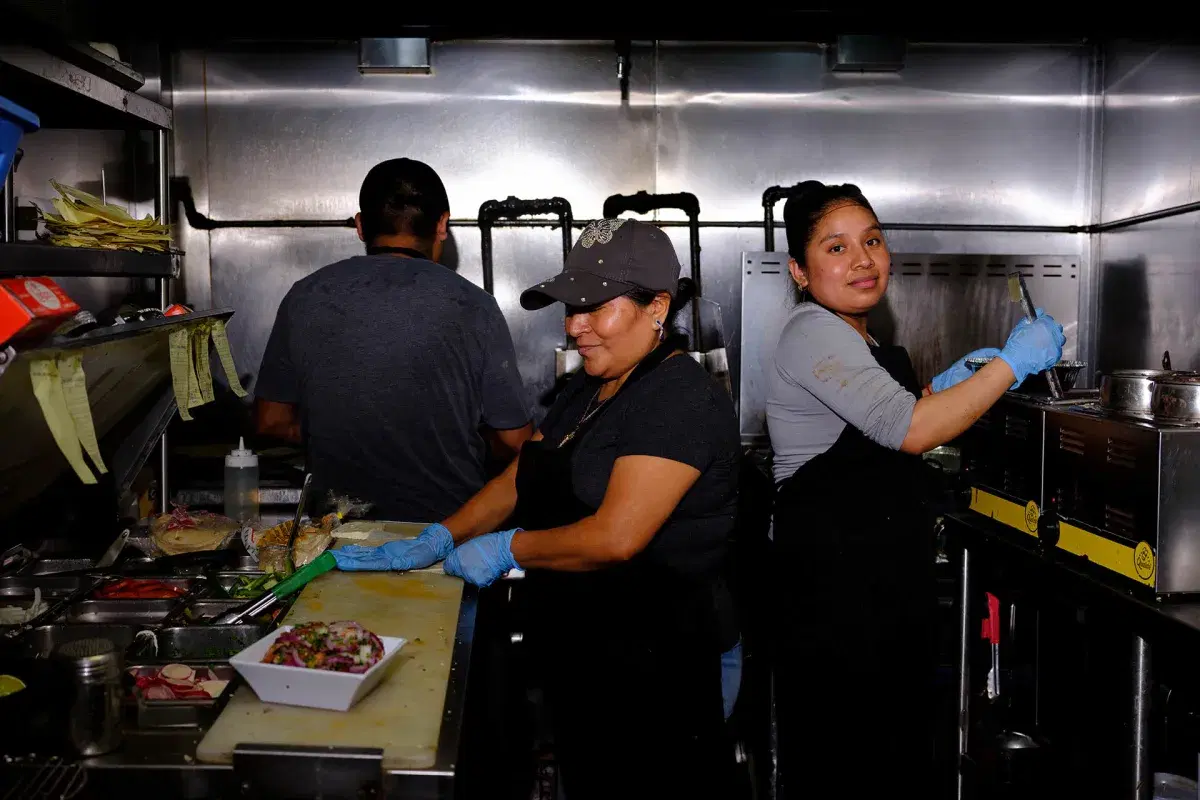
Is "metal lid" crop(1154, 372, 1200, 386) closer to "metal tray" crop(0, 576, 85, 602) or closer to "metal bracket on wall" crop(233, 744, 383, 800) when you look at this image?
"metal bracket on wall" crop(233, 744, 383, 800)

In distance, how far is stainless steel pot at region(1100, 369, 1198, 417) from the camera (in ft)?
7.61

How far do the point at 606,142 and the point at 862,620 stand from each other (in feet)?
9.47

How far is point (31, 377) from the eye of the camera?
172cm

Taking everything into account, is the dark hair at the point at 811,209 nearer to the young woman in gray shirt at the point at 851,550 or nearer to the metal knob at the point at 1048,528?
the young woman in gray shirt at the point at 851,550

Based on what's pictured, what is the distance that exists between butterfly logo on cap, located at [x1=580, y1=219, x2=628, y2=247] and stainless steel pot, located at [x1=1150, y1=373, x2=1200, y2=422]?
A: 1237mm

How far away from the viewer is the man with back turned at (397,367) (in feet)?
9.66

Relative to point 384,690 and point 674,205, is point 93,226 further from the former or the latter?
point 674,205

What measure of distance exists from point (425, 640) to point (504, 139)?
3154 millimetres

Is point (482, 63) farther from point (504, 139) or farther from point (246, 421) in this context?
point (246, 421)

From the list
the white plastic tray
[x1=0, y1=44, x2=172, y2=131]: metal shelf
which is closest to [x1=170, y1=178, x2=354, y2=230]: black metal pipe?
[x1=0, y1=44, x2=172, y2=131]: metal shelf

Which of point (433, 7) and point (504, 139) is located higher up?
point (433, 7)

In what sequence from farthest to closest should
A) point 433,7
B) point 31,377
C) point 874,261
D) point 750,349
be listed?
point 750,349, point 433,7, point 874,261, point 31,377

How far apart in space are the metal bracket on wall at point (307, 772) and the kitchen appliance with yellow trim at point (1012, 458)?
187 centimetres

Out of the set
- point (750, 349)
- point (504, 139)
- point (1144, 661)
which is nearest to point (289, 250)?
point (504, 139)
